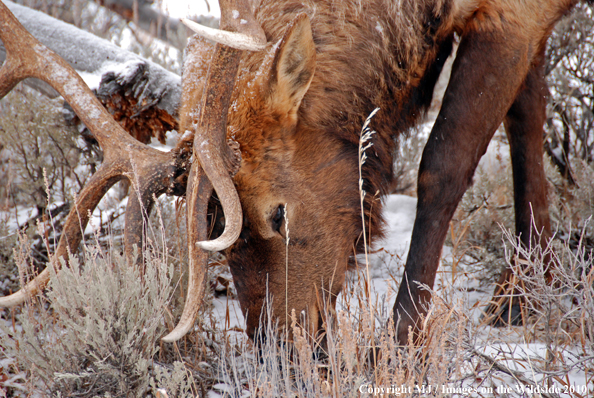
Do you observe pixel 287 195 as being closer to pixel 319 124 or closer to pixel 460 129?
pixel 319 124

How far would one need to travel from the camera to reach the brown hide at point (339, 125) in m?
2.48

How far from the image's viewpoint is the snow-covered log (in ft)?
11.7

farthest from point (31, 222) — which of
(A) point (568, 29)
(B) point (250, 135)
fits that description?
(A) point (568, 29)

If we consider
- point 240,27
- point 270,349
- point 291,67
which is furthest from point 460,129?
point 270,349

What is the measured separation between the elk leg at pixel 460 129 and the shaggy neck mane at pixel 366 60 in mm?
288

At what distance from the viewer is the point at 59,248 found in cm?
240

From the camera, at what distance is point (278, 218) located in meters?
2.54

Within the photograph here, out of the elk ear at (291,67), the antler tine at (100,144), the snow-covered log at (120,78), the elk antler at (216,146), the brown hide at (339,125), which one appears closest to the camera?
the elk antler at (216,146)

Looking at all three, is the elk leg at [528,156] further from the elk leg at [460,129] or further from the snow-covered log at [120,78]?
the snow-covered log at [120,78]

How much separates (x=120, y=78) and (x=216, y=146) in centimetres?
178

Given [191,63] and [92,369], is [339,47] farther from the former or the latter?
[92,369]

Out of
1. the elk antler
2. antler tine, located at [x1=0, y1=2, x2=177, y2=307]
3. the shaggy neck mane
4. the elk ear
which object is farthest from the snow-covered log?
the elk antler

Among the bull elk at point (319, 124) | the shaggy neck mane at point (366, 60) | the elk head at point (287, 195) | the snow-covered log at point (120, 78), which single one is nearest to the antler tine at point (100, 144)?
the bull elk at point (319, 124)

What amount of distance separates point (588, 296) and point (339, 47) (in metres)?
1.70
